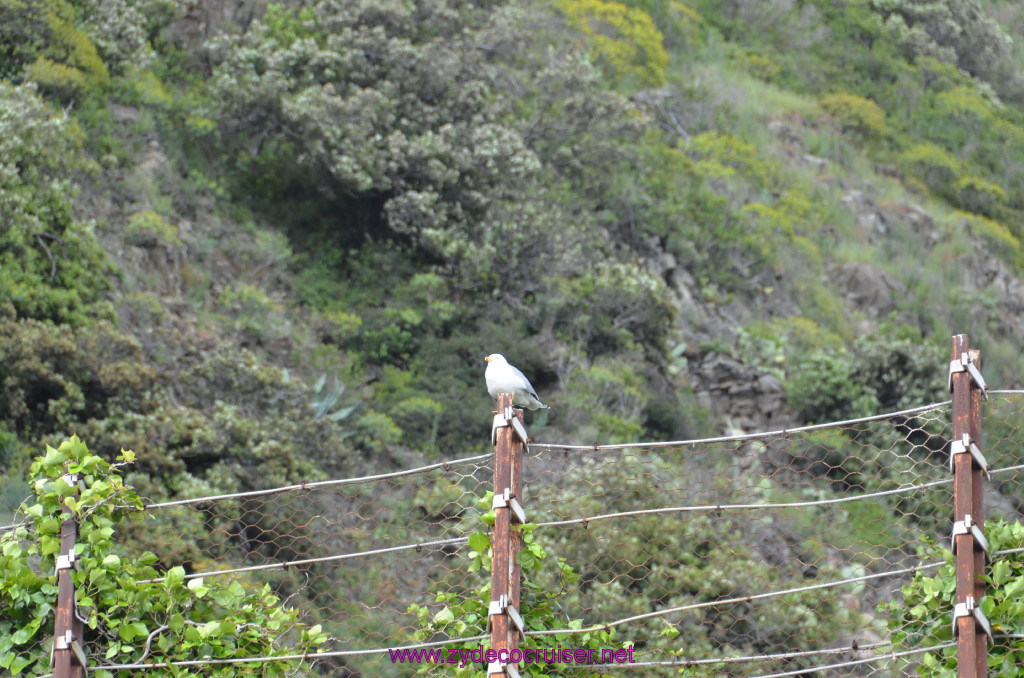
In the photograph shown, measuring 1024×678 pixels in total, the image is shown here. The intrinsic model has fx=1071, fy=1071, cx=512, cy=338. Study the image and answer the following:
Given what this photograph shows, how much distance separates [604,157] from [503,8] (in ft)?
10.1

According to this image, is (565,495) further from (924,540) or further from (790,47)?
(790,47)

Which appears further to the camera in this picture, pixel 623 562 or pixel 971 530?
pixel 623 562

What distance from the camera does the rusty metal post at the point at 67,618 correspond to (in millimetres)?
4453

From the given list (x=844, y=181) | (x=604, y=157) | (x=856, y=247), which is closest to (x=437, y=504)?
(x=604, y=157)

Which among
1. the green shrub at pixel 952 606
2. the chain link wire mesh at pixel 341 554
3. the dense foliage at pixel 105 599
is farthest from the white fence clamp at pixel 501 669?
the chain link wire mesh at pixel 341 554

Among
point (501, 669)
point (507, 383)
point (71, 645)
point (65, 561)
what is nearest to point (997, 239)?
point (507, 383)

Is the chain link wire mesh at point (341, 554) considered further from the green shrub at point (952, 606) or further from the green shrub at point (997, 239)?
the green shrub at point (997, 239)

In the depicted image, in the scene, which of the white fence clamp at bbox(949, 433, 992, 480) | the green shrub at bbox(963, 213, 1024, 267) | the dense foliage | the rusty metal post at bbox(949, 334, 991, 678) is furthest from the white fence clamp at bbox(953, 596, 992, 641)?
the green shrub at bbox(963, 213, 1024, 267)

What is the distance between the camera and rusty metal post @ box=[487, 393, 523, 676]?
14.0ft

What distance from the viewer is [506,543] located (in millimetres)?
4320

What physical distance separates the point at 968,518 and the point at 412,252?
11481 millimetres

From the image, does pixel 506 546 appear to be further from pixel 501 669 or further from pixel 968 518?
pixel 968 518

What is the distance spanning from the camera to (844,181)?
20844 millimetres

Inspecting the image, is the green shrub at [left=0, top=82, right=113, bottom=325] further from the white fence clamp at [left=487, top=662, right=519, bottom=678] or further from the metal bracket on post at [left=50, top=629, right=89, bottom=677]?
the white fence clamp at [left=487, top=662, right=519, bottom=678]
